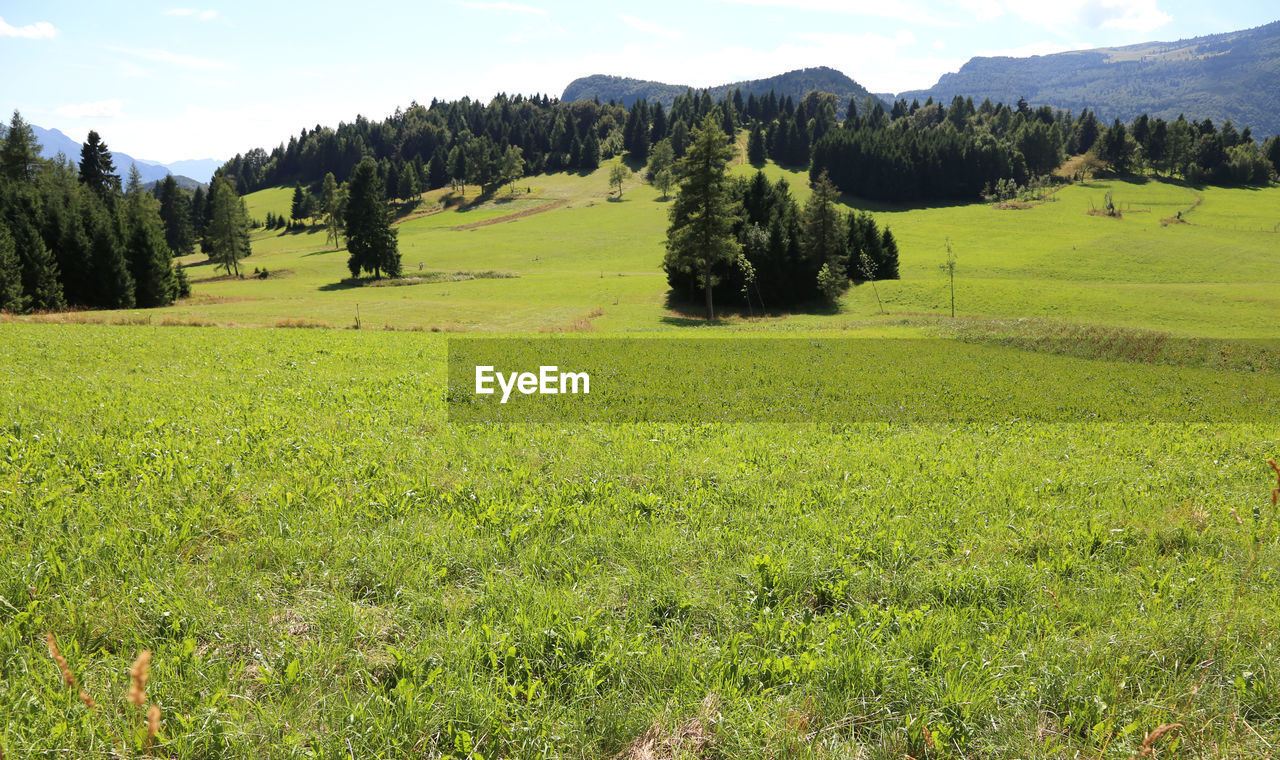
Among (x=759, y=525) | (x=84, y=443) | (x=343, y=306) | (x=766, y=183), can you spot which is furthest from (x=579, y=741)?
(x=766, y=183)

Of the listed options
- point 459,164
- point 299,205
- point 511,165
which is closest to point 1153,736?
point 299,205

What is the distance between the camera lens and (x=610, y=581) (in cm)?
575

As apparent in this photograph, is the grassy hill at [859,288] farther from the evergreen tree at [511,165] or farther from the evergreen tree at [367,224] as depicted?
the evergreen tree at [511,165]

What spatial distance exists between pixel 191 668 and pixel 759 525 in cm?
536

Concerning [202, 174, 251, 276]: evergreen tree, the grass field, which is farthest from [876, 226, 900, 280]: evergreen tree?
[202, 174, 251, 276]: evergreen tree

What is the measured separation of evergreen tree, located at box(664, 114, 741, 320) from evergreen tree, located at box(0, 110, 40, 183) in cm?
7242

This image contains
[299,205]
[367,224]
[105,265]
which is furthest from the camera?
[299,205]

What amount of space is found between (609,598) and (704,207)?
5148 centimetres

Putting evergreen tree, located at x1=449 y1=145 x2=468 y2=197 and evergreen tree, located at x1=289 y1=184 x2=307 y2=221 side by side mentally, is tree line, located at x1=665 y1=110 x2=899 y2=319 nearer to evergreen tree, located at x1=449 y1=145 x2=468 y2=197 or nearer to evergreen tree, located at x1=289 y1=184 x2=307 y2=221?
evergreen tree, located at x1=449 y1=145 x2=468 y2=197

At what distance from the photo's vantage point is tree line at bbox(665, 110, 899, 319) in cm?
5350

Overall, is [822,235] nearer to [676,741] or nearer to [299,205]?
[676,741]

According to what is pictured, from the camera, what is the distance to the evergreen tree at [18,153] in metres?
67.5

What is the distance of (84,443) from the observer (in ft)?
27.5

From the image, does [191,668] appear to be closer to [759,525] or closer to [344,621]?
[344,621]
